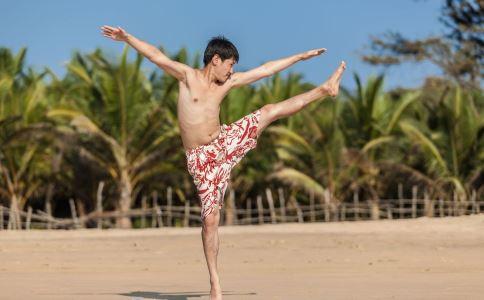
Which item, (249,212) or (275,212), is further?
(275,212)

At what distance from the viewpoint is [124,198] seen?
3005 centimetres

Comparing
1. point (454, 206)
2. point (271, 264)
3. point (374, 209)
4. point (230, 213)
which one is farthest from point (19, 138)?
point (271, 264)

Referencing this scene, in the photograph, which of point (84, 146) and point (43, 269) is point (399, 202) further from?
point (43, 269)

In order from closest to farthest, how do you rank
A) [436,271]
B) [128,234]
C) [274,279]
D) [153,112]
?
1. [274,279]
2. [436,271]
3. [128,234]
4. [153,112]

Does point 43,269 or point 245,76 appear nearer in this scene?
point 245,76

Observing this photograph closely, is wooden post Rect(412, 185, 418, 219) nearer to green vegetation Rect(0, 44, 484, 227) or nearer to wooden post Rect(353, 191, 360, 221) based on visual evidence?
→ green vegetation Rect(0, 44, 484, 227)

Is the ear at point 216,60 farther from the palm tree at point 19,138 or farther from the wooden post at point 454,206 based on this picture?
the wooden post at point 454,206

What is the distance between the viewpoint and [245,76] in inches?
259

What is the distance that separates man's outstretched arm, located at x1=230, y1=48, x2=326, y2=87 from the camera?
6.58 m

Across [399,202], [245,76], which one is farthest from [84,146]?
[245,76]

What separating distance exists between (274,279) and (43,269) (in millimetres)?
3104

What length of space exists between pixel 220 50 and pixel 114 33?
689 millimetres

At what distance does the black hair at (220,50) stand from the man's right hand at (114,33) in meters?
0.53

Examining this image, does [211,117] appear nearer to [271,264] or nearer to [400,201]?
[271,264]
